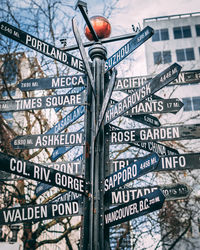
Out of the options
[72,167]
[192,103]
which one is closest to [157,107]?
[72,167]

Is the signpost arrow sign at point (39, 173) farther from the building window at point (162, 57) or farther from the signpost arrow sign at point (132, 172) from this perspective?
the building window at point (162, 57)

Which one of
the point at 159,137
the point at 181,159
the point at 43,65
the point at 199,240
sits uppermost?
the point at 43,65

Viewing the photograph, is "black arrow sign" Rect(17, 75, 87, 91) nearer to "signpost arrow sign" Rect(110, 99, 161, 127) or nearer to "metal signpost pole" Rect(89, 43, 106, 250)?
"metal signpost pole" Rect(89, 43, 106, 250)

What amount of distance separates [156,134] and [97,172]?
88cm

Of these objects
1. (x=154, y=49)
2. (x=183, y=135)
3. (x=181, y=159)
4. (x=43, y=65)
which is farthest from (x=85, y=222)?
(x=154, y=49)

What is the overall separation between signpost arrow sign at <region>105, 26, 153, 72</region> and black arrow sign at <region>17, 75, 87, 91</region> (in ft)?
1.35

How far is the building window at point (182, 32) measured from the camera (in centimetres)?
3731

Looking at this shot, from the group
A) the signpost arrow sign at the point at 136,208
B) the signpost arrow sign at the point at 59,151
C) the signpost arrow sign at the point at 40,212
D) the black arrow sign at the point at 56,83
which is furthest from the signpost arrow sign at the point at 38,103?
the signpost arrow sign at the point at 136,208

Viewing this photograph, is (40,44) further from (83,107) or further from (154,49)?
(154,49)

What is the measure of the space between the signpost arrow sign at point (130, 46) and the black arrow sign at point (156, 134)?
100 centimetres

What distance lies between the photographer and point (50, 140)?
12.9 feet

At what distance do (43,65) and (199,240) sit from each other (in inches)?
844

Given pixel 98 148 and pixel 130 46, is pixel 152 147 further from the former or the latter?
pixel 130 46

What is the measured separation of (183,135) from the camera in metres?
3.77
